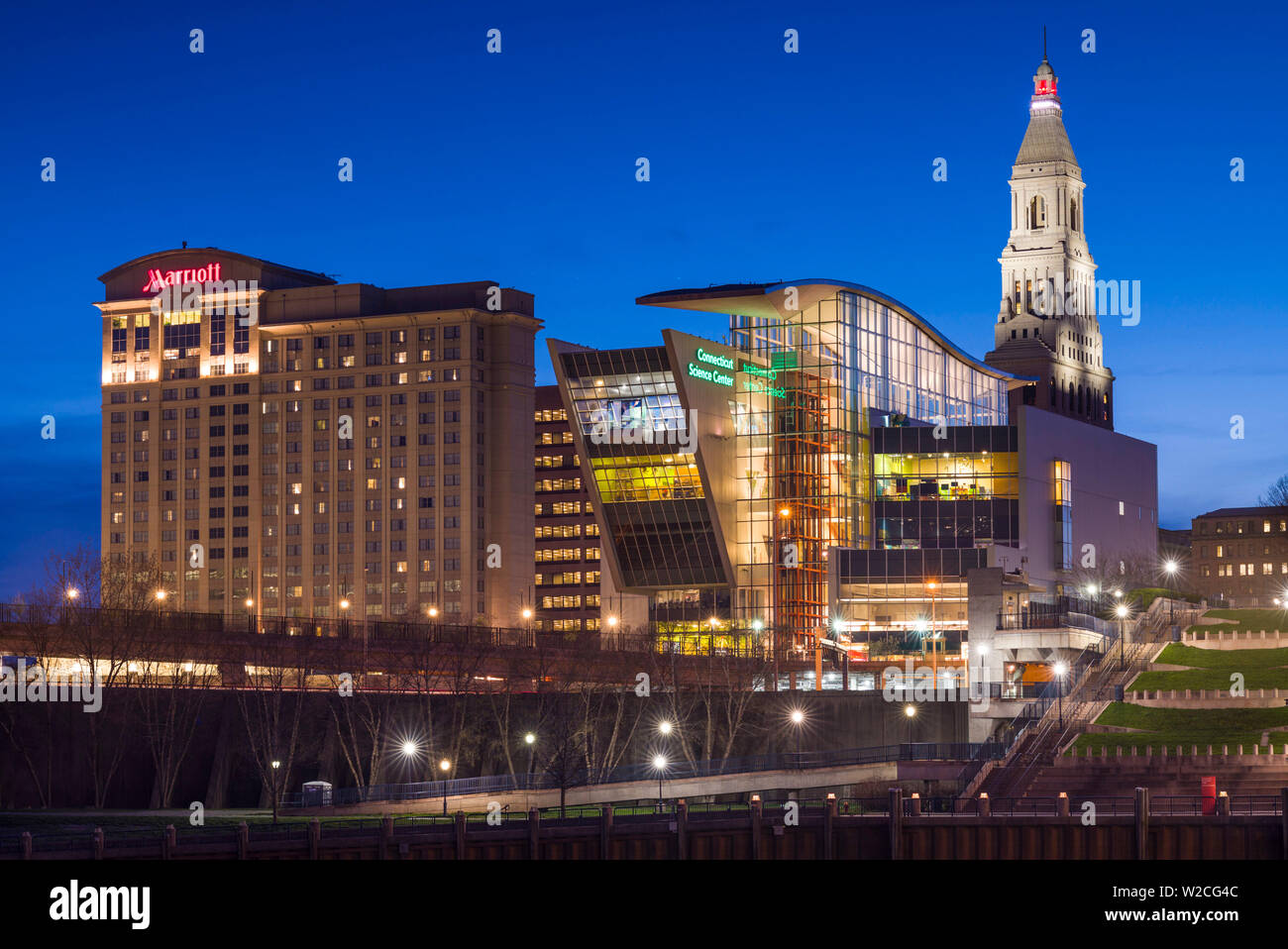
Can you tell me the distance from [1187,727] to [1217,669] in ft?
44.1

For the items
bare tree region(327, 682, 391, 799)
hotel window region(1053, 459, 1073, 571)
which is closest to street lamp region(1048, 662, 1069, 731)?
bare tree region(327, 682, 391, 799)

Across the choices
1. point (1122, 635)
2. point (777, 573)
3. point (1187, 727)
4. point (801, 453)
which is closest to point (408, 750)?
point (1122, 635)

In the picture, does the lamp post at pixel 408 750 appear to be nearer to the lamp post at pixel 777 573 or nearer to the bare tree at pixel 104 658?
the bare tree at pixel 104 658

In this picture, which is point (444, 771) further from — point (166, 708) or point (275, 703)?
point (166, 708)

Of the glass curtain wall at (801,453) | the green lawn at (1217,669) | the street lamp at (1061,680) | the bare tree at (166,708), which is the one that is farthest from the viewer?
the glass curtain wall at (801,453)

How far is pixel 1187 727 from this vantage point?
89062 mm

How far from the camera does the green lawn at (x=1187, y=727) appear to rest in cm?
8531

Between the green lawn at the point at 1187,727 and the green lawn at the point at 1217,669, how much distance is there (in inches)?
202

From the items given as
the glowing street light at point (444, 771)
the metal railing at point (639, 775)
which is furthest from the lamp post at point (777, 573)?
the metal railing at point (639, 775)

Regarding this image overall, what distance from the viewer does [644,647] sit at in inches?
5581

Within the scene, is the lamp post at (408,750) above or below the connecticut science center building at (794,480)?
below
